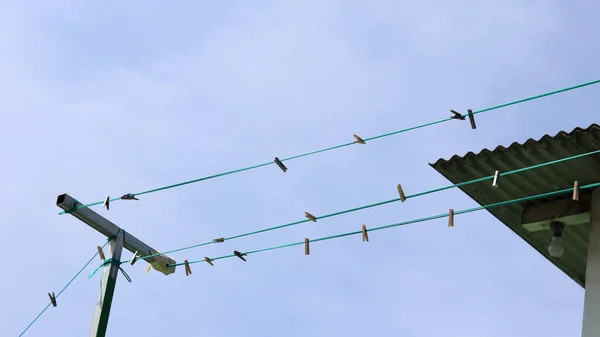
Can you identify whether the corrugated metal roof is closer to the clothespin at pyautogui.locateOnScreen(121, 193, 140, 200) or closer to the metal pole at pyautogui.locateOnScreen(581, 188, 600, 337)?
the metal pole at pyautogui.locateOnScreen(581, 188, 600, 337)

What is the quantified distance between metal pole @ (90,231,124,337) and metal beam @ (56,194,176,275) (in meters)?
0.08

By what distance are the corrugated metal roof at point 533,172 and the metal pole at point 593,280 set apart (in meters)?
0.22

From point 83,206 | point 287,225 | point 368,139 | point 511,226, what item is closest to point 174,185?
point 83,206

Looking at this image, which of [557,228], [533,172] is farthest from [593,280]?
[533,172]

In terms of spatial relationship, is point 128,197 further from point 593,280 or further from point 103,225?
point 593,280

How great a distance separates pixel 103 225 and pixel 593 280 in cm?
404

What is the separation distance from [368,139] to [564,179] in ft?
4.69

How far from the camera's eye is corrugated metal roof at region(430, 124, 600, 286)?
6.06m

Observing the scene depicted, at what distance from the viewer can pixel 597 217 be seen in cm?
632

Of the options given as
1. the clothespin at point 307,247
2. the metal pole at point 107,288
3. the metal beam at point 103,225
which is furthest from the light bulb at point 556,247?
the metal pole at point 107,288

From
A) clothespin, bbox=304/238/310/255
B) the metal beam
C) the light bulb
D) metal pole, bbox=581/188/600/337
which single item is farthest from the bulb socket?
the metal beam

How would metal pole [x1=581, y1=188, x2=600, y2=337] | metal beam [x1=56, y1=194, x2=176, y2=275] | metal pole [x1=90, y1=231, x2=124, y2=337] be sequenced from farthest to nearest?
metal beam [x1=56, y1=194, x2=176, y2=275] → metal pole [x1=90, y1=231, x2=124, y2=337] → metal pole [x1=581, y1=188, x2=600, y2=337]

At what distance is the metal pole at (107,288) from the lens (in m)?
7.42

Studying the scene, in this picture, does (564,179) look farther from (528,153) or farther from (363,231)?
(363,231)
